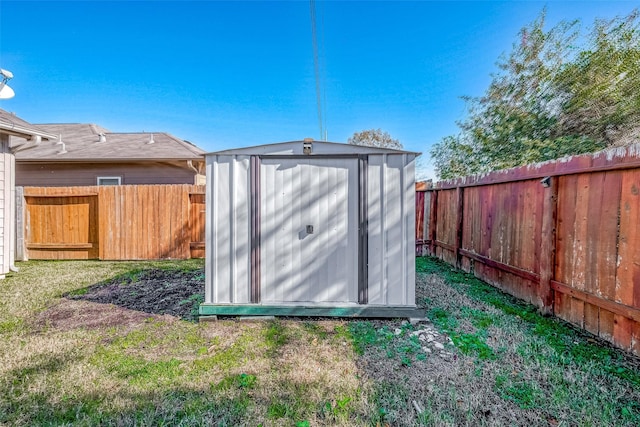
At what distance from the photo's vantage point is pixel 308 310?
10.2 ft

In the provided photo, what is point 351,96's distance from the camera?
11148 millimetres

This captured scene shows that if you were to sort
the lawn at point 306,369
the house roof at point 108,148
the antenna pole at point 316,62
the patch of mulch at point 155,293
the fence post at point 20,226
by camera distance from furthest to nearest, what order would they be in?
the house roof at point 108,148 < the fence post at point 20,226 < the antenna pole at point 316,62 < the patch of mulch at point 155,293 < the lawn at point 306,369

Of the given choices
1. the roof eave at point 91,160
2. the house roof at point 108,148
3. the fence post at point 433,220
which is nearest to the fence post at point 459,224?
the fence post at point 433,220

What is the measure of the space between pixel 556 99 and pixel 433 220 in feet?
17.0

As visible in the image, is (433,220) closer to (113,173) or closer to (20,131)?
(20,131)

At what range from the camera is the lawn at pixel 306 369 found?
A: 169 cm

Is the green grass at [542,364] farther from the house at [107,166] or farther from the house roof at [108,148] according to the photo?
the house at [107,166]

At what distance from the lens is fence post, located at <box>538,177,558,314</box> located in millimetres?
3105

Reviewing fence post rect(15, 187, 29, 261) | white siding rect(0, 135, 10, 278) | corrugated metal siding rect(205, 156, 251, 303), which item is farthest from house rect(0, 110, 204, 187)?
corrugated metal siding rect(205, 156, 251, 303)

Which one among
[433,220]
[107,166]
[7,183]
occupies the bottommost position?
[433,220]

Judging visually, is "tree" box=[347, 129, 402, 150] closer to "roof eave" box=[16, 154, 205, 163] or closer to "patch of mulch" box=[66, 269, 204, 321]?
"roof eave" box=[16, 154, 205, 163]

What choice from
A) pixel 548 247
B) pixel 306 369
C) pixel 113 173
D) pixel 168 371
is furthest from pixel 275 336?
pixel 113 173

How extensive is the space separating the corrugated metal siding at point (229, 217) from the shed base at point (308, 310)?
0.33 metres

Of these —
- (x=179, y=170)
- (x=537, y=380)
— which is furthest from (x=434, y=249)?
(x=179, y=170)
